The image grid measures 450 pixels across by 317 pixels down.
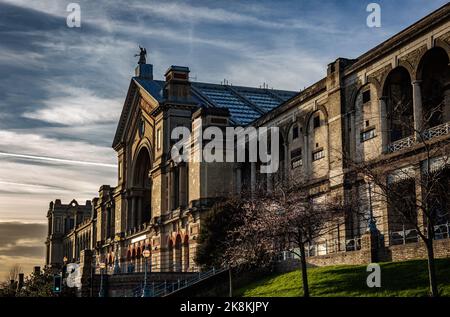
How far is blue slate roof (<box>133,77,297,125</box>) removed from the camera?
9512cm

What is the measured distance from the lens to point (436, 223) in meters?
45.6

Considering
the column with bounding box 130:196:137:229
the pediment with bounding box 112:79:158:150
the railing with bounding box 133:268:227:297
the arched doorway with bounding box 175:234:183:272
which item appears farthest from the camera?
the column with bounding box 130:196:137:229

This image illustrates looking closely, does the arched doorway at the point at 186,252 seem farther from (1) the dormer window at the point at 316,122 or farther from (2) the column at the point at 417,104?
(2) the column at the point at 417,104

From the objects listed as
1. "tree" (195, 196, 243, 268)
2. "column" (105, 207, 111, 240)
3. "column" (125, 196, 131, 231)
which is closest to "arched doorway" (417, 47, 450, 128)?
"tree" (195, 196, 243, 268)

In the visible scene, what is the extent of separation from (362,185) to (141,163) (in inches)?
2093

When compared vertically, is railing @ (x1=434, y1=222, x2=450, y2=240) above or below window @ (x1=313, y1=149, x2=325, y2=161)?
below

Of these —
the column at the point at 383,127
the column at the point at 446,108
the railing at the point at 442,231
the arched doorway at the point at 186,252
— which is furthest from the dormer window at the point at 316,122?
the arched doorway at the point at 186,252

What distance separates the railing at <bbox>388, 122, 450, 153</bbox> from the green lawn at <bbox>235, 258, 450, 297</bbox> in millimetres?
8815

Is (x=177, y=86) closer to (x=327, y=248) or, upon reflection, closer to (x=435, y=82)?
(x=327, y=248)

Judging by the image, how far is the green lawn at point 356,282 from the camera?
3522cm

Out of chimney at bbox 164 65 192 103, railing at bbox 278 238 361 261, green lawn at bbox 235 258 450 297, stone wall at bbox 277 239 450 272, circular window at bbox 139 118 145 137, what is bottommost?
green lawn at bbox 235 258 450 297

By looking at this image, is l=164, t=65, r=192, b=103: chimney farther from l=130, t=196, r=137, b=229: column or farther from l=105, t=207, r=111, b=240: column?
l=105, t=207, r=111, b=240: column

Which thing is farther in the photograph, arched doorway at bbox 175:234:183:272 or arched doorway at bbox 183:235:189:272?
arched doorway at bbox 175:234:183:272
